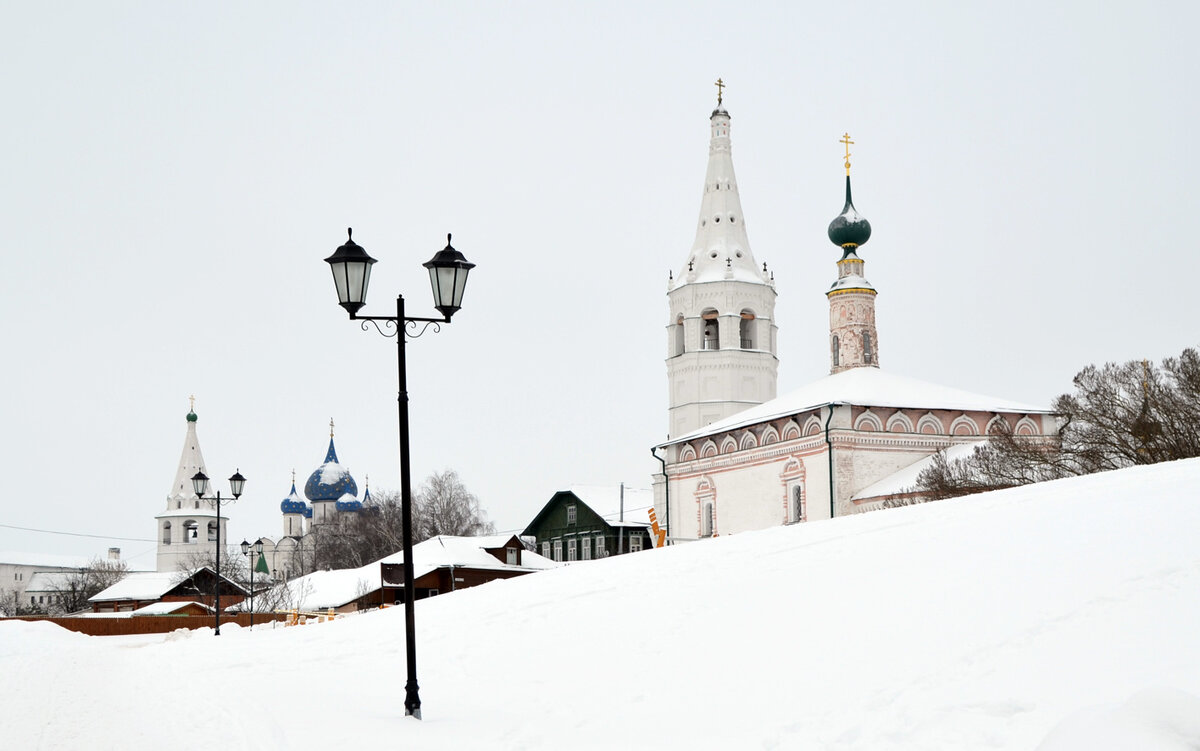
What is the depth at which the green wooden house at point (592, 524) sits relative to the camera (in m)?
→ 61.4

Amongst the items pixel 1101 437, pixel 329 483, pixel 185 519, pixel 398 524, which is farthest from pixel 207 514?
pixel 1101 437

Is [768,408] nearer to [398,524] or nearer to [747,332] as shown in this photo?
[747,332]

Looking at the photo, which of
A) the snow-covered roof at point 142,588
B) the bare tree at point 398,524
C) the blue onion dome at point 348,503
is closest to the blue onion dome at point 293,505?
the blue onion dome at point 348,503

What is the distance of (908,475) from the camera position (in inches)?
1335

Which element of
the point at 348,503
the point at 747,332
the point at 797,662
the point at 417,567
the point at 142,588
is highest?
the point at 747,332

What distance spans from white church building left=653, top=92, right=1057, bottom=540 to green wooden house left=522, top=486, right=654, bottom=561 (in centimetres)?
760

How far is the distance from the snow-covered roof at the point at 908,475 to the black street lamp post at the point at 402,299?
81.6ft

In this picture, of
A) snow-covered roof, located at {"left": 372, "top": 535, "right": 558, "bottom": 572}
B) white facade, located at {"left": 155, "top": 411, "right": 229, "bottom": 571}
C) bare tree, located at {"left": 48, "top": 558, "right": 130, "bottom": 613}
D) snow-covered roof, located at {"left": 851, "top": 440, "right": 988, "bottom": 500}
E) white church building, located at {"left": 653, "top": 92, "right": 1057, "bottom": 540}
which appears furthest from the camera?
white facade, located at {"left": 155, "top": 411, "right": 229, "bottom": 571}

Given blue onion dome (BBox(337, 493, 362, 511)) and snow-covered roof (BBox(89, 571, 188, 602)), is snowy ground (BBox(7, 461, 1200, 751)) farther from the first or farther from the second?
blue onion dome (BBox(337, 493, 362, 511))

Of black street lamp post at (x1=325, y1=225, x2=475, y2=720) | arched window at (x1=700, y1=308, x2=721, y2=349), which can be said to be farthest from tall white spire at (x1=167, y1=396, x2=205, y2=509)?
black street lamp post at (x1=325, y1=225, x2=475, y2=720)

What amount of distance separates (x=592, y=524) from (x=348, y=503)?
46.8 m

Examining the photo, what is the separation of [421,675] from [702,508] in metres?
28.9

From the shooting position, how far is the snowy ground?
7.55 m

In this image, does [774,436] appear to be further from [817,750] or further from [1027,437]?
[817,750]
